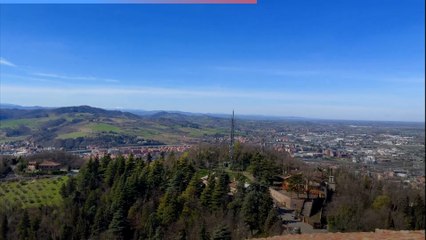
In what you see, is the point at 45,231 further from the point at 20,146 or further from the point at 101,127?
the point at 101,127

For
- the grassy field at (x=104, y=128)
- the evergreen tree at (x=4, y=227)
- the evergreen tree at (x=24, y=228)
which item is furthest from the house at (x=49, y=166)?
the grassy field at (x=104, y=128)

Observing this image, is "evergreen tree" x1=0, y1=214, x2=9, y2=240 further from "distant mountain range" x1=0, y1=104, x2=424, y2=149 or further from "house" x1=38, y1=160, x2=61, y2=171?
"distant mountain range" x1=0, y1=104, x2=424, y2=149

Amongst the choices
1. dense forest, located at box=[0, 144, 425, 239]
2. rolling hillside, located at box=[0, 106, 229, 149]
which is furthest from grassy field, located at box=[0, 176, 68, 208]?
rolling hillside, located at box=[0, 106, 229, 149]

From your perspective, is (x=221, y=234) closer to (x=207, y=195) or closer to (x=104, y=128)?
(x=207, y=195)

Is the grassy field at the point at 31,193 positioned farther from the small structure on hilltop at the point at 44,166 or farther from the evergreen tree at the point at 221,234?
the evergreen tree at the point at 221,234

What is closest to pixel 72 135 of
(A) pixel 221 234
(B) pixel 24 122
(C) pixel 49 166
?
(B) pixel 24 122
